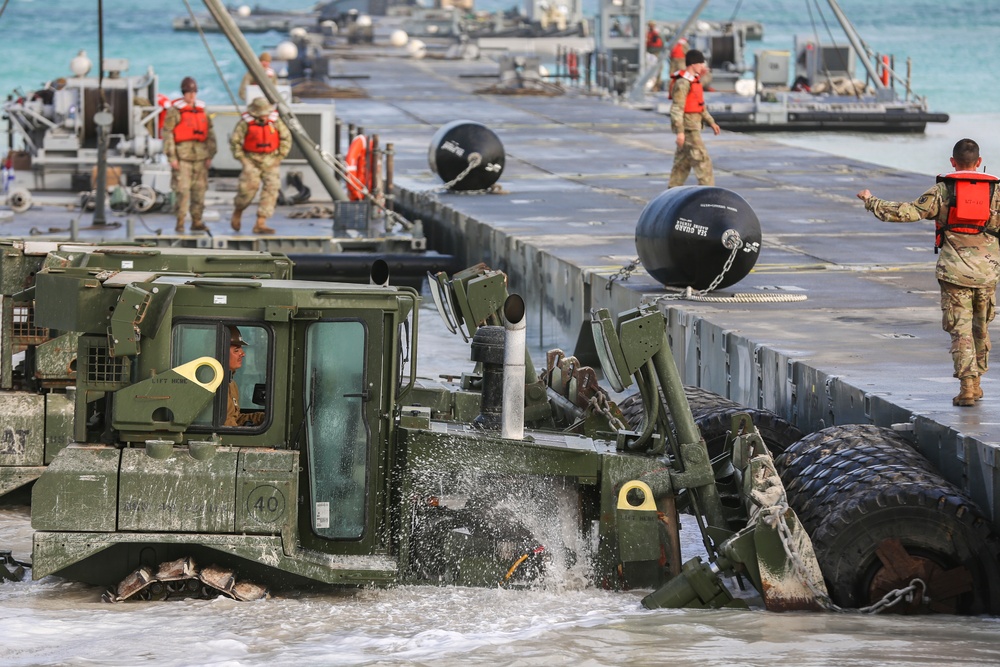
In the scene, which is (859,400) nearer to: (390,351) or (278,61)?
(390,351)

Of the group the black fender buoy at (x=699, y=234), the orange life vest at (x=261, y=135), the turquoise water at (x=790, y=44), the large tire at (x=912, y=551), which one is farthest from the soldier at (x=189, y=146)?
the turquoise water at (x=790, y=44)

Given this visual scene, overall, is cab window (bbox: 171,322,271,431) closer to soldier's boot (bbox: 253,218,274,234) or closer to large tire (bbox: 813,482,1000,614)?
large tire (bbox: 813,482,1000,614)

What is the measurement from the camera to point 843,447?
9609mm

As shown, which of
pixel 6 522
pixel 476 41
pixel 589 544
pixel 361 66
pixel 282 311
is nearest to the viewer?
pixel 282 311

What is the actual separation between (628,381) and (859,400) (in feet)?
8.21

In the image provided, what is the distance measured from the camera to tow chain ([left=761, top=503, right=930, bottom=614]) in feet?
27.8

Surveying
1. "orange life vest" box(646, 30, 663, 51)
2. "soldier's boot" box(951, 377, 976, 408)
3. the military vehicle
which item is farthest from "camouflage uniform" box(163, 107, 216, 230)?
"orange life vest" box(646, 30, 663, 51)

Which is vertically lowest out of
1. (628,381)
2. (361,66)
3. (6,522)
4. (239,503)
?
(6,522)

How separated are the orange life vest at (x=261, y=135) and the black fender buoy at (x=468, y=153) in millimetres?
5195

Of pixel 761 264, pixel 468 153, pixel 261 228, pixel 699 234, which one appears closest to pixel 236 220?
pixel 261 228

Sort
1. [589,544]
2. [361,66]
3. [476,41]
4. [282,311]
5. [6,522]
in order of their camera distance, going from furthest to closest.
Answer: [476,41], [361,66], [6,522], [589,544], [282,311]

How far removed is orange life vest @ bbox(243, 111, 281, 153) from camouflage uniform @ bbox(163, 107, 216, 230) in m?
0.62

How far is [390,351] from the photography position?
832 cm

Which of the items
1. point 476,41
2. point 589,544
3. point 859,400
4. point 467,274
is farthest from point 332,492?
Answer: point 476,41
